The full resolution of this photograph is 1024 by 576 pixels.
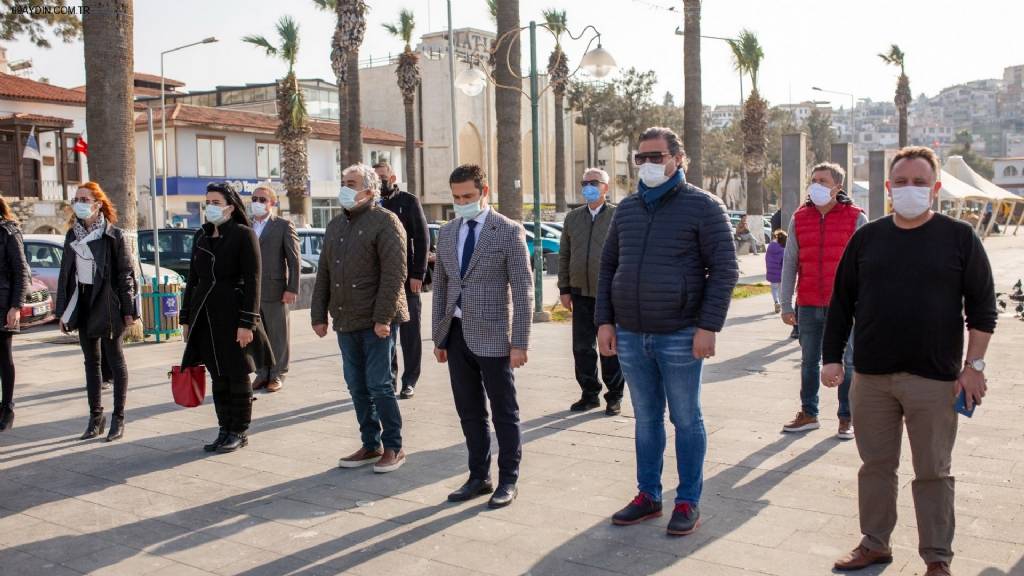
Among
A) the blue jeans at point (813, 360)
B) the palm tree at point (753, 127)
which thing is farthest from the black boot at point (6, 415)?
the palm tree at point (753, 127)

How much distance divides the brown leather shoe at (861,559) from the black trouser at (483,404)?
6.15 feet

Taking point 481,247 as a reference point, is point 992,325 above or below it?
below

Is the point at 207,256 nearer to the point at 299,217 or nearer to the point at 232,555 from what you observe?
the point at 232,555

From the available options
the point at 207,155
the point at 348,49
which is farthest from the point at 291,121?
the point at 207,155

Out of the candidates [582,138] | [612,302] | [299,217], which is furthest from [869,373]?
[582,138]

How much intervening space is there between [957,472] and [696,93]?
53.6 feet

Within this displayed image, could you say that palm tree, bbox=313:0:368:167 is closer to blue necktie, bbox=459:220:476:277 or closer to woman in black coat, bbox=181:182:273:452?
woman in black coat, bbox=181:182:273:452

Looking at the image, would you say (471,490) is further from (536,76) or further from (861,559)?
(536,76)

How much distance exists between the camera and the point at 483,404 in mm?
5605

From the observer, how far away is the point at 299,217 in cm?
3375

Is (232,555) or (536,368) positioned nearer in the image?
(232,555)

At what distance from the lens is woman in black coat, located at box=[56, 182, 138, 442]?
711cm

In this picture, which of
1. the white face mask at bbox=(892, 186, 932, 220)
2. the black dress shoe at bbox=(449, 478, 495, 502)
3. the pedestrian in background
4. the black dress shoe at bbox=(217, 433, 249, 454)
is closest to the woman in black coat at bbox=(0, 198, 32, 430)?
the black dress shoe at bbox=(217, 433, 249, 454)

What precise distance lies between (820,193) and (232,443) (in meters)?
4.42
